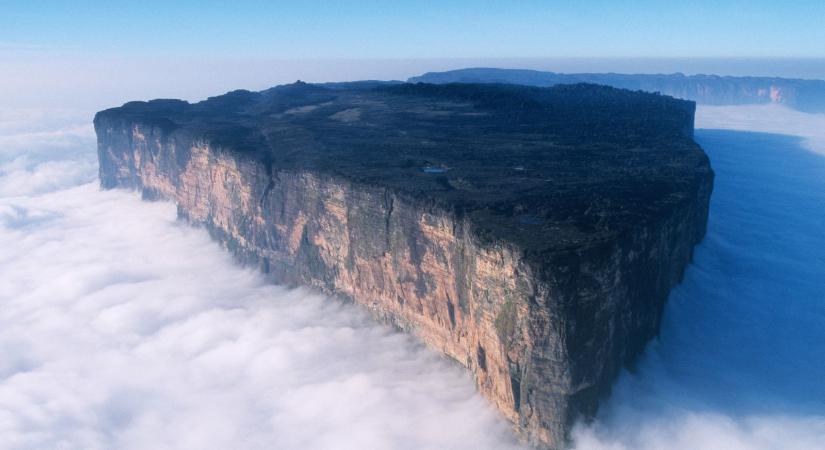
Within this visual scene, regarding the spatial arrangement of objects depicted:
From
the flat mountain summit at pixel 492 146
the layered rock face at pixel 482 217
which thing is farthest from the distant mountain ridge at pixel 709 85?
the layered rock face at pixel 482 217

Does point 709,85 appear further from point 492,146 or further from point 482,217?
point 482,217

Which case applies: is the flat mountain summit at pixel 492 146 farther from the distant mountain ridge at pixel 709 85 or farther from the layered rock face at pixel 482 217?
the distant mountain ridge at pixel 709 85

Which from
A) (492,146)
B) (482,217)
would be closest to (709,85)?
(492,146)

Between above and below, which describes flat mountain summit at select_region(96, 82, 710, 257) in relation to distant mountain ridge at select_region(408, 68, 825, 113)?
below

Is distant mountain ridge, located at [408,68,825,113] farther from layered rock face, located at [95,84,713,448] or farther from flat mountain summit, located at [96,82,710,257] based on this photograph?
layered rock face, located at [95,84,713,448]

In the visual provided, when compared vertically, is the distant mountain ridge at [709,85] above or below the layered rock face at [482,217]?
above

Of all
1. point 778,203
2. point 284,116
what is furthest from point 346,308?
point 778,203

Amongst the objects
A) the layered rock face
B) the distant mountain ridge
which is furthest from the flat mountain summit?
the distant mountain ridge

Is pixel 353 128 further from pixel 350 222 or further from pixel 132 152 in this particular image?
pixel 132 152
